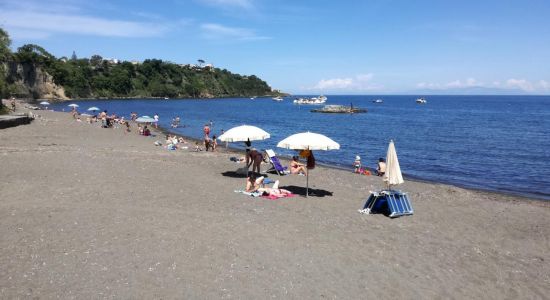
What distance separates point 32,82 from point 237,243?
445 feet

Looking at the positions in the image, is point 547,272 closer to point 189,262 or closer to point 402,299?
point 402,299

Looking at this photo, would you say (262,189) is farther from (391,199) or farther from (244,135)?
(391,199)

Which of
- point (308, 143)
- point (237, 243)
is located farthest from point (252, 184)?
point (237, 243)

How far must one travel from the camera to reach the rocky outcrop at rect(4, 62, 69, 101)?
384 feet

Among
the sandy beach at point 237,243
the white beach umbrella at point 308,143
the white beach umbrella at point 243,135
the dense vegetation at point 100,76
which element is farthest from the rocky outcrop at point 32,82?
the white beach umbrella at point 308,143

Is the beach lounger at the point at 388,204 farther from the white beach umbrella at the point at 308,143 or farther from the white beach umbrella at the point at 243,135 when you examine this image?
the white beach umbrella at the point at 243,135

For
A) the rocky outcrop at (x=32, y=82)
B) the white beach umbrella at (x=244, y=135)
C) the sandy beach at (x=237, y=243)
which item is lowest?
the sandy beach at (x=237, y=243)

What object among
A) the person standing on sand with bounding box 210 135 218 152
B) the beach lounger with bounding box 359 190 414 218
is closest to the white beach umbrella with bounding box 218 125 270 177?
the beach lounger with bounding box 359 190 414 218

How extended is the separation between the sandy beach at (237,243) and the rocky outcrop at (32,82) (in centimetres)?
11863

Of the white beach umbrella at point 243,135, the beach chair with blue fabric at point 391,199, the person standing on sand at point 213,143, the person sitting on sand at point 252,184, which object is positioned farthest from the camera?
the person standing on sand at point 213,143

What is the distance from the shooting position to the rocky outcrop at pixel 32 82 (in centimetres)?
11712

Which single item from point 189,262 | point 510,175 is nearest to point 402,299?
point 189,262

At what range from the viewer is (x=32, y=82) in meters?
124

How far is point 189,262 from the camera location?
8.47m
